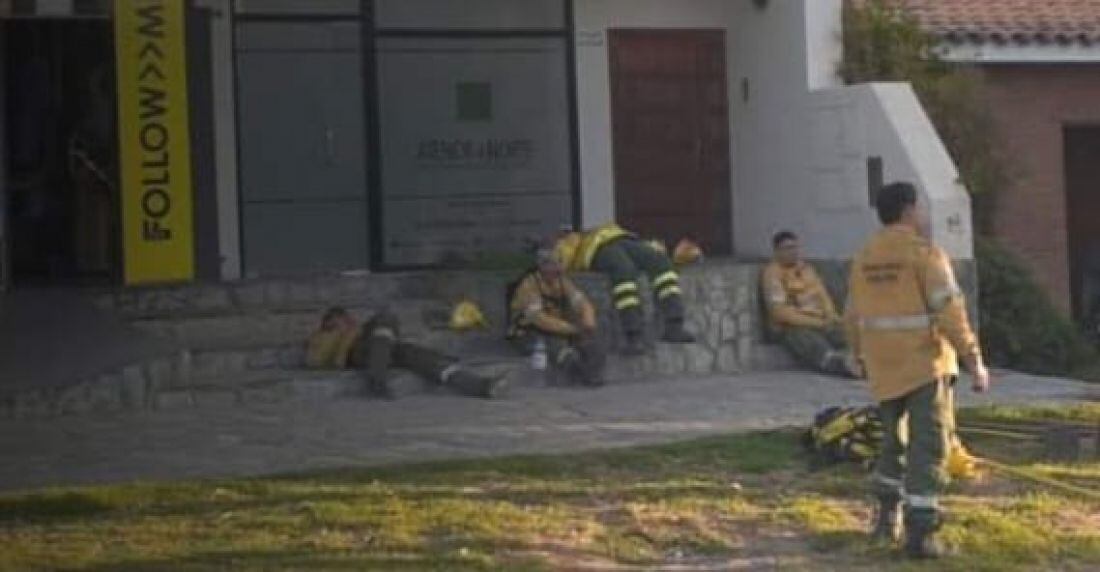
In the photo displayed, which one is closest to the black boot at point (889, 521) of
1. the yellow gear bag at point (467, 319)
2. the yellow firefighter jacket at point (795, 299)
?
the yellow firefighter jacket at point (795, 299)

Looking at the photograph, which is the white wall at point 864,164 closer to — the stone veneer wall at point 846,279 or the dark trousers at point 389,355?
the stone veneer wall at point 846,279

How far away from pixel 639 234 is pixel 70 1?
5691 millimetres

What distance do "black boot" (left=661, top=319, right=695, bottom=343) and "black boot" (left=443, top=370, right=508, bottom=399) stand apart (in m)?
1.74

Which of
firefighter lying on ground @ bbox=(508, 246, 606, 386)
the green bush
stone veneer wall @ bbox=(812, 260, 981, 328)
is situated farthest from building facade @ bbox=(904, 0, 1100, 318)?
firefighter lying on ground @ bbox=(508, 246, 606, 386)

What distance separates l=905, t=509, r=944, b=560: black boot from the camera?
35.1 ft

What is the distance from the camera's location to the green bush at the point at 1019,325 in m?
18.8

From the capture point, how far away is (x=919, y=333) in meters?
10.8

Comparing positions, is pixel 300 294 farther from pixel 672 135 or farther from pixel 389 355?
pixel 672 135

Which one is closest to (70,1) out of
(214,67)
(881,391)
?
(214,67)

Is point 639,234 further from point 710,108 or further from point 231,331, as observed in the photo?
point 231,331

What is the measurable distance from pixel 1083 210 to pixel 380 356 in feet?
33.1

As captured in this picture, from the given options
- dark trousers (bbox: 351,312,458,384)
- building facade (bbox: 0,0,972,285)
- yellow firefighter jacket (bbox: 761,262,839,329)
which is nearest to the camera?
dark trousers (bbox: 351,312,458,384)

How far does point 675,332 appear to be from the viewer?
56.0 feet

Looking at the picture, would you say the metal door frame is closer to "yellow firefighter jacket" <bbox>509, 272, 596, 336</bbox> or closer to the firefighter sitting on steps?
the firefighter sitting on steps
